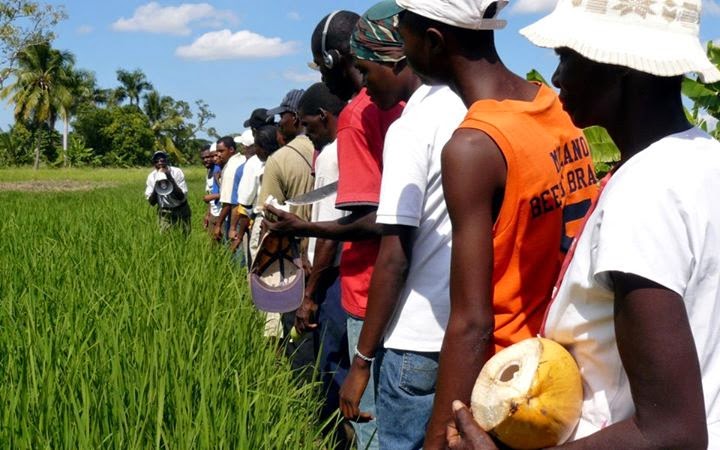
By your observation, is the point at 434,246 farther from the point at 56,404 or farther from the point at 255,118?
the point at 255,118

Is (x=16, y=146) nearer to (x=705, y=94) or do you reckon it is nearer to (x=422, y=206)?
(x=705, y=94)

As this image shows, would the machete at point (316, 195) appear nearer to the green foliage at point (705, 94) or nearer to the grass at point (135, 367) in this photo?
the grass at point (135, 367)

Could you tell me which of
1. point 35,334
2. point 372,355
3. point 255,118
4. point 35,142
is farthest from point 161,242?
point 35,142

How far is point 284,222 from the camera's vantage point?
2928 mm

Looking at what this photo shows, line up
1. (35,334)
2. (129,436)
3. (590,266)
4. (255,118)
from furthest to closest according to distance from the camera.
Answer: (255,118), (35,334), (129,436), (590,266)

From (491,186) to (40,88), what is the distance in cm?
5272

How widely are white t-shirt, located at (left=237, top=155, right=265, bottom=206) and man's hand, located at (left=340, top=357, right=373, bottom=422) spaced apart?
4.39 m

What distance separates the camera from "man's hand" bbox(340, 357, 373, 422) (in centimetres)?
194

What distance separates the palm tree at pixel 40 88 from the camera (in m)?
49.4

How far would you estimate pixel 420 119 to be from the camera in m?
1.82

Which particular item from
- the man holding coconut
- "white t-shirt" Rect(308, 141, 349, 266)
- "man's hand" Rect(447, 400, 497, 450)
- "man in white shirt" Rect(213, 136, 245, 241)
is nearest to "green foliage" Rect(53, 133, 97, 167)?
"man in white shirt" Rect(213, 136, 245, 241)

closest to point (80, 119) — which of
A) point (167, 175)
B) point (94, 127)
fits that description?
point (94, 127)

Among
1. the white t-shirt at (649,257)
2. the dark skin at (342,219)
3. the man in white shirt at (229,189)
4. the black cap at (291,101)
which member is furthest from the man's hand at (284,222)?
the man in white shirt at (229,189)

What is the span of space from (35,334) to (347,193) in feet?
4.28
